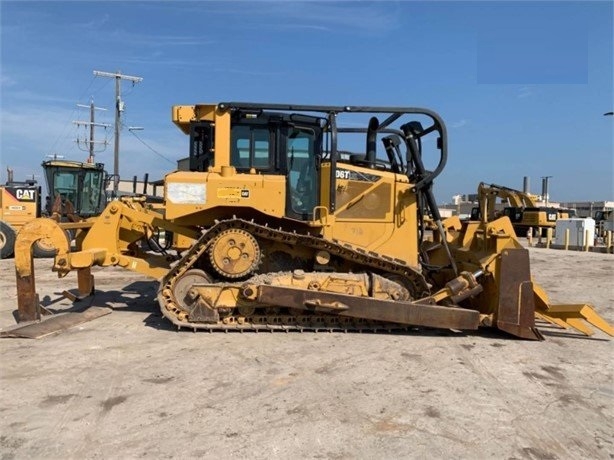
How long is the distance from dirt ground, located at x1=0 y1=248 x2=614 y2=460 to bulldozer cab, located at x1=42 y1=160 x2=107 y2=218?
13.0 metres

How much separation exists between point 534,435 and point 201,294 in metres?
4.03

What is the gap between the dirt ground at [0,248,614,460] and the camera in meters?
3.56

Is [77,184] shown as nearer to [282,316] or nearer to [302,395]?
[282,316]

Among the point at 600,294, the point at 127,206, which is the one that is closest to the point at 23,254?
the point at 127,206

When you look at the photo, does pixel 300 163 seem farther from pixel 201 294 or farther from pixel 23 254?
pixel 23 254

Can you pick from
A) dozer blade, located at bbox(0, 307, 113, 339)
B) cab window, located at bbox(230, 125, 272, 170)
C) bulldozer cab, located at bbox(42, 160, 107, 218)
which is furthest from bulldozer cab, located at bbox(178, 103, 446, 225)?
bulldozer cab, located at bbox(42, 160, 107, 218)

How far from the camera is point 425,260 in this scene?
751cm

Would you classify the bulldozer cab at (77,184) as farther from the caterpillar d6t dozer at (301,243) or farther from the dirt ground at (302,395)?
the dirt ground at (302,395)

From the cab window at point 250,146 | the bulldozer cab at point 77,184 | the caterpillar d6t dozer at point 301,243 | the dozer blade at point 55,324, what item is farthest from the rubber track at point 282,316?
the bulldozer cab at point 77,184

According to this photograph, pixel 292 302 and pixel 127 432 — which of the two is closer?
pixel 127 432

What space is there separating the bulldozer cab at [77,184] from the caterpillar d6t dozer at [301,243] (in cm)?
1210

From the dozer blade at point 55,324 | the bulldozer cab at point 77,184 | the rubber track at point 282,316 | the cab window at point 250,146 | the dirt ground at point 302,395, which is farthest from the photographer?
the bulldozer cab at point 77,184

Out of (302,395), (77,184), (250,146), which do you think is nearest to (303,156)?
(250,146)

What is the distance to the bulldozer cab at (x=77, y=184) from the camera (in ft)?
59.7
